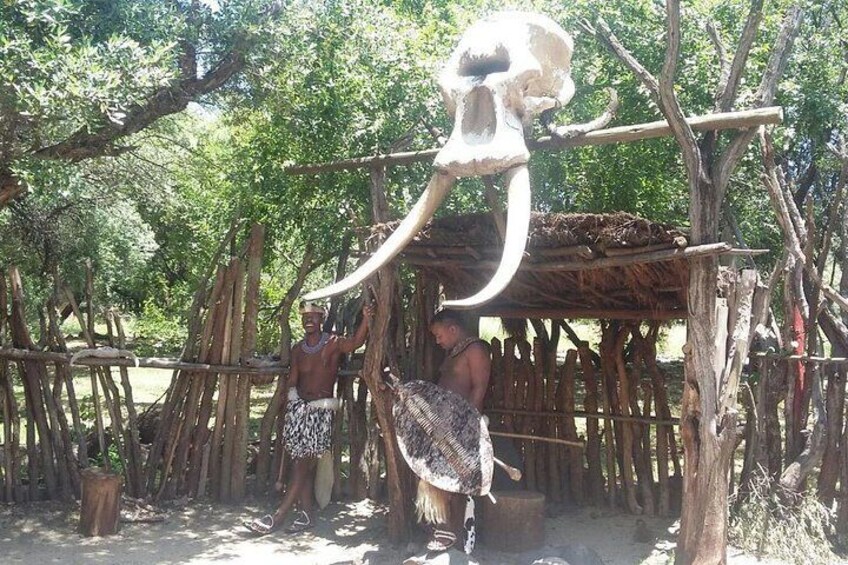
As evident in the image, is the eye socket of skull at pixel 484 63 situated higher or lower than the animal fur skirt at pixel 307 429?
higher

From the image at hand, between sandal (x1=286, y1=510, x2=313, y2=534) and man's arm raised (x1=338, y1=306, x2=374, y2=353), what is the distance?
4.26 feet

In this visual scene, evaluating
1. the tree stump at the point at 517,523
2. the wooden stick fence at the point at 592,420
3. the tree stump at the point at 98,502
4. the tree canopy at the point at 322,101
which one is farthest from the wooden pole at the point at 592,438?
the tree stump at the point at 98,502

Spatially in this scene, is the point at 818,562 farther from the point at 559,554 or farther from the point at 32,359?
the point at 32,359

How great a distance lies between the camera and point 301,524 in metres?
6.17

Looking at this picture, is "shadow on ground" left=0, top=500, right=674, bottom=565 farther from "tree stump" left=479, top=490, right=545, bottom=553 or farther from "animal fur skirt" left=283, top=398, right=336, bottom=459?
"animal fur skirt" left=283, top=398, right=336, bottom=459

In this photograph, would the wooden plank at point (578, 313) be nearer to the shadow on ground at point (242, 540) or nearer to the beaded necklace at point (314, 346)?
the beaded necklace at point (314, 346)

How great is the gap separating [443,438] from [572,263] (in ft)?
4.64

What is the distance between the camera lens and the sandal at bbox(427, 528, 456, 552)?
203 inches

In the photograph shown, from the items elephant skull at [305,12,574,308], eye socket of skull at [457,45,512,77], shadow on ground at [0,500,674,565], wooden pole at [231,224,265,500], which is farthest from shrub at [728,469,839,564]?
wooden pole at [231,224,265,500]

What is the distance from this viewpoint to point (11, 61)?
4.41 m

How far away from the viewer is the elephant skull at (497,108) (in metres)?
4.13

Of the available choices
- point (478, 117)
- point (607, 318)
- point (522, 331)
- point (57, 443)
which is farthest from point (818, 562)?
point (57, 443)

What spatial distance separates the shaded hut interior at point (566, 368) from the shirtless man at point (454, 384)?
19.5 inches

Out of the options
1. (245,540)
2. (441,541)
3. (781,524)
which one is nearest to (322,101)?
(245,540)
